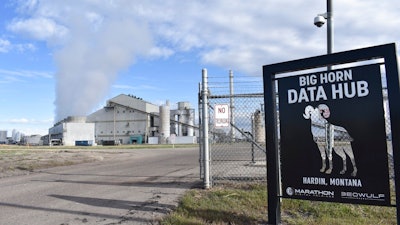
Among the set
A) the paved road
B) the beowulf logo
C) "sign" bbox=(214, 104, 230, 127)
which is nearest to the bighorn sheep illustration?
the beowulf logo

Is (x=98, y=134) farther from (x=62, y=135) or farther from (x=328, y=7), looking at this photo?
(x=328, y=7)

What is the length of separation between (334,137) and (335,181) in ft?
3.60

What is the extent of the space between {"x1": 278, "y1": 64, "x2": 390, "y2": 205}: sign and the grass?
0.99m

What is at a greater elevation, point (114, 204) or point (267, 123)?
point (267, 123)

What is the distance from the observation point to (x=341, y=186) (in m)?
5.48

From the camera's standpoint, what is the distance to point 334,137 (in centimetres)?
644

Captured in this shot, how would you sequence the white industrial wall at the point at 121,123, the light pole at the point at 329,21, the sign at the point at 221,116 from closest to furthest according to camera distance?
the light pole at the point at 329,21, the sign at the point at 221,116, the white industrial wall at the point at 121,123

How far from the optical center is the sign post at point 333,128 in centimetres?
520

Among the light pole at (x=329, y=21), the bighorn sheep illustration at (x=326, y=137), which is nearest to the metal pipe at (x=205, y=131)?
the light pole at (x=329, y=21)

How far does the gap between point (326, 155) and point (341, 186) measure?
1.71 feet

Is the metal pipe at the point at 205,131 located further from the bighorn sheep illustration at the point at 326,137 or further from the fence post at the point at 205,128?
the bighorn sheep illustration at the point at 326,137

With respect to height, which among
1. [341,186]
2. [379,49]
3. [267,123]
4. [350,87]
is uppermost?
[379,49]

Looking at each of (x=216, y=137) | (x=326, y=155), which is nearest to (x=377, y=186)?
(x=326, y=155)

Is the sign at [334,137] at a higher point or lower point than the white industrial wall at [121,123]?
lower
